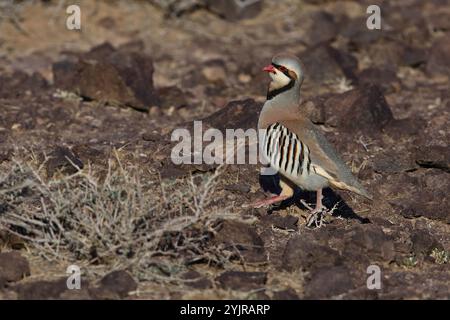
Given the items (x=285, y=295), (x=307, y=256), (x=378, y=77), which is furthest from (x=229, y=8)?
(x=285, y=295)

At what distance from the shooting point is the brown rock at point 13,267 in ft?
19.2

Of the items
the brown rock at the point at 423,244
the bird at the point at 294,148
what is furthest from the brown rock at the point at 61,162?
the brown rock at the point at 423,244

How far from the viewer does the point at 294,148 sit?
6785 millimetres

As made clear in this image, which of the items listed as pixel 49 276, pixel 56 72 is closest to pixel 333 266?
pixel 49 276

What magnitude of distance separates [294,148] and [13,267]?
2.00 meters

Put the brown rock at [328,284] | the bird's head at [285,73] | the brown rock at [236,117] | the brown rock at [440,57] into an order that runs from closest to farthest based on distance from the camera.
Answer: the brown rock at [328,284], the bird's head at [285,73], the brown rock at [236,117], the brown rock at [440,57]

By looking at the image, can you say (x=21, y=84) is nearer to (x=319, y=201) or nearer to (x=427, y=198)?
(x=319, y=201)

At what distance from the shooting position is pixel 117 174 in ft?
20.1

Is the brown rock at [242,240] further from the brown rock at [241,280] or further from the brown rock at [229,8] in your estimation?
the brown rock at [229,8]

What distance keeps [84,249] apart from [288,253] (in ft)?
3.97

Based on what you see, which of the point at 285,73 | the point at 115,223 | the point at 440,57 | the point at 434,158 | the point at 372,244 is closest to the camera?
the point at 115,223

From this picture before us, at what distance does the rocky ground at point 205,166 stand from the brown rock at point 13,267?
11 mm

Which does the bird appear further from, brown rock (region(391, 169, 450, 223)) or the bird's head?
brown rock (region(391, 169, 450, 223))
